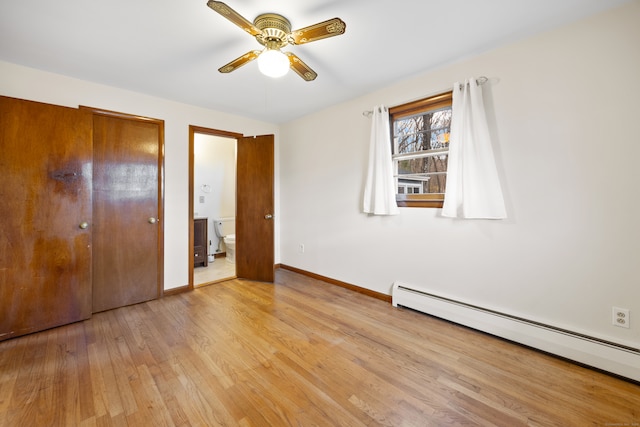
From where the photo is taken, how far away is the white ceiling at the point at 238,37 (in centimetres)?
163

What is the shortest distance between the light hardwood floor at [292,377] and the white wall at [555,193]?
44cm

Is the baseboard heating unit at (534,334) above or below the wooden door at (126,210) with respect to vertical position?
below

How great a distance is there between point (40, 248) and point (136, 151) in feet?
4.10

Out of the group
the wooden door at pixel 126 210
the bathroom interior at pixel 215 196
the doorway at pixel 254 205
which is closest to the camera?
the wooden door at pixel 126 210

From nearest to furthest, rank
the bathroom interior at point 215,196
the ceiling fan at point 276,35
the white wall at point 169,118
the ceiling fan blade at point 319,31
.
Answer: the ceiling fan blade at point 319,31
the ceiling fan at point 276,35
the white wall at point 169,118
the bathroom interior at point 215,196

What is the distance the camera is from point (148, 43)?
200 centimetres

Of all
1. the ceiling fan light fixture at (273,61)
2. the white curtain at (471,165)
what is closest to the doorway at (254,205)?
the ceiling fan light fixture at (273,61)

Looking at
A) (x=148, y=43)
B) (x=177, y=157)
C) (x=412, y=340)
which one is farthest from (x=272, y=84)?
(x=412, y=340)

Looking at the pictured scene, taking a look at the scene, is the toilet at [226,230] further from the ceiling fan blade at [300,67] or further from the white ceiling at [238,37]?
the ceiling fan blade at [300,67]

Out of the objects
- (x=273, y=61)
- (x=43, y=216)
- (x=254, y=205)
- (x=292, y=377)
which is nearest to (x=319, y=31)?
(x=273, y=61)

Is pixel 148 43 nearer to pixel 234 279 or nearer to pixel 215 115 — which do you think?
pixel 215 115

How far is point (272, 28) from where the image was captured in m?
1.70

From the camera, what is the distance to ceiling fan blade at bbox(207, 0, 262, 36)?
1.29 meters

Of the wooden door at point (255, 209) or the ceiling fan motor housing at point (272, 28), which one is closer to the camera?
the ceiling fan motor housing at point (272, 28)
